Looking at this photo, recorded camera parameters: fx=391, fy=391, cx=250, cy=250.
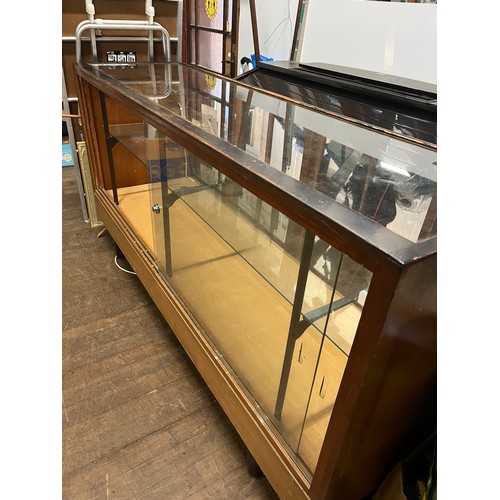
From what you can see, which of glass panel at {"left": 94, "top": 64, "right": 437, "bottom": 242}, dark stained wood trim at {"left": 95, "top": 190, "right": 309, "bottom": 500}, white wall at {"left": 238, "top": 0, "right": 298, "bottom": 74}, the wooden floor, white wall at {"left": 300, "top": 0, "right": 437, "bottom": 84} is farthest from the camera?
white wall at {"left": 238, "top": 0, "right": 298, "bottom": 74}

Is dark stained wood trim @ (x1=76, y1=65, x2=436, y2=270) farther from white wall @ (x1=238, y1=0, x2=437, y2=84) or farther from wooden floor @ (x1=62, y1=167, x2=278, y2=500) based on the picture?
white wall @ (x1=238, y1=0, x2=437, y2=84)

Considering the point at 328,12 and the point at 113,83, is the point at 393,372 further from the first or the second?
the point at 328,12

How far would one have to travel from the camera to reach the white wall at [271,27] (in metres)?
3.60

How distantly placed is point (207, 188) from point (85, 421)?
822 mm

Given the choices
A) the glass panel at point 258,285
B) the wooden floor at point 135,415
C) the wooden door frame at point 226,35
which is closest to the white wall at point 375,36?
the wooden door frame at point 226,35

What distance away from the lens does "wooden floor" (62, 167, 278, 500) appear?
1.03 m

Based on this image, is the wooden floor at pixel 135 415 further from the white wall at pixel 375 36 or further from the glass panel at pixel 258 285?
the white wall at pixel 375 36

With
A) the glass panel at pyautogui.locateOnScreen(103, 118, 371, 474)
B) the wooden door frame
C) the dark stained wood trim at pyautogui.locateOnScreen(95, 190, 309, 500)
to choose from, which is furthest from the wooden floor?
the wooden door frame

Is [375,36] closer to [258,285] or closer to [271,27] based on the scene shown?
[271,27]

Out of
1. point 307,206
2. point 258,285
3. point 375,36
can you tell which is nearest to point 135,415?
point 258,285

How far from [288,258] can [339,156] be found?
40 centimetres

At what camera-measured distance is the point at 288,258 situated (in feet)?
3.66

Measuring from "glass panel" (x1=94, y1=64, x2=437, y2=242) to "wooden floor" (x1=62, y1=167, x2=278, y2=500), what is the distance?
84 centimetres

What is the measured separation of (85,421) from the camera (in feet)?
3.82
